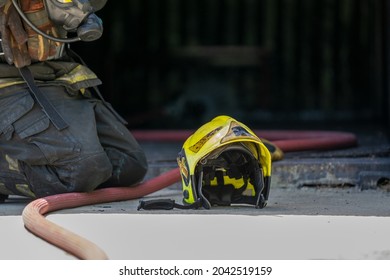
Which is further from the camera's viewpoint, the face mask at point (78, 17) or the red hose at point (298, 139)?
the red hose at point (298, 139)

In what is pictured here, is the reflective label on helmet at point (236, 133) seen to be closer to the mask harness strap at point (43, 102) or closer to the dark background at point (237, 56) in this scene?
the mask harness strap at point (43, 102)

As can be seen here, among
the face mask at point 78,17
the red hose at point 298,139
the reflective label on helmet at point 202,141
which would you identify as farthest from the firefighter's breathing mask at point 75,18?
the red hose at point 298,139

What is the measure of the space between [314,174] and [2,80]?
1.84 metres

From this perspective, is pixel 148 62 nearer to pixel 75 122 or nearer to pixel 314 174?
pixel 314 174

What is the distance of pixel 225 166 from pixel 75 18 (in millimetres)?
889

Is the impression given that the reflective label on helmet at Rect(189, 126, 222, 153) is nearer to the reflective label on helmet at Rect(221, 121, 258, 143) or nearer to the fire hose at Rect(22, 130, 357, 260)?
the reflective label on helmet at Rect(221, 121, 258, 143)

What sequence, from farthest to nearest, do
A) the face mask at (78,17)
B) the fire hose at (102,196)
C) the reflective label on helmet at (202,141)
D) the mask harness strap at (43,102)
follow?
the mask harness strap at (43,102) < the reflective label on helmet at (202,141) < the face mask at (78,17) < the fire hose at (102,196)

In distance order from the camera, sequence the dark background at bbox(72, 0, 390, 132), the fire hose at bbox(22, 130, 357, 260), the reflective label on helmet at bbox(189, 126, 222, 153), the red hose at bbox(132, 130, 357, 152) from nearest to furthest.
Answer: the fire hose at bbox(22, 130, 357, 260), the reflective label on helmet at bbox(189, 126, 222, 153), the red hose at bbox(132, 130, 357, 152), the dark background at bbox(72, 0, 390, 132)

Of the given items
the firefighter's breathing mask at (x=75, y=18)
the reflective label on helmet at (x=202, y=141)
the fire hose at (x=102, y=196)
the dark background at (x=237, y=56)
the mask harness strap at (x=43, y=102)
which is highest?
the firefighter's breathing mask at (x=75, y=18)

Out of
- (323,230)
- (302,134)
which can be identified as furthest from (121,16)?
(323,230)

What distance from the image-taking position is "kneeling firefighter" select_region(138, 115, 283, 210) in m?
4.29

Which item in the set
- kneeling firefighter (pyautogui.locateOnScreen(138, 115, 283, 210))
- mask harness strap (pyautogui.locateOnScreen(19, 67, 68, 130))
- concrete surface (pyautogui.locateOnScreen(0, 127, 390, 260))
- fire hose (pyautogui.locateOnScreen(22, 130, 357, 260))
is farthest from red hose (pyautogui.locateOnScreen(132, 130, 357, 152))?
mask harness strap (pyautogui.locateOnScreen(19, 67, 68, 130))

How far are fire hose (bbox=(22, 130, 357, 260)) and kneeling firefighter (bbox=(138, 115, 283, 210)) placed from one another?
1.01ft

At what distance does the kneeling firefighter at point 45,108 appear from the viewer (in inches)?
171
